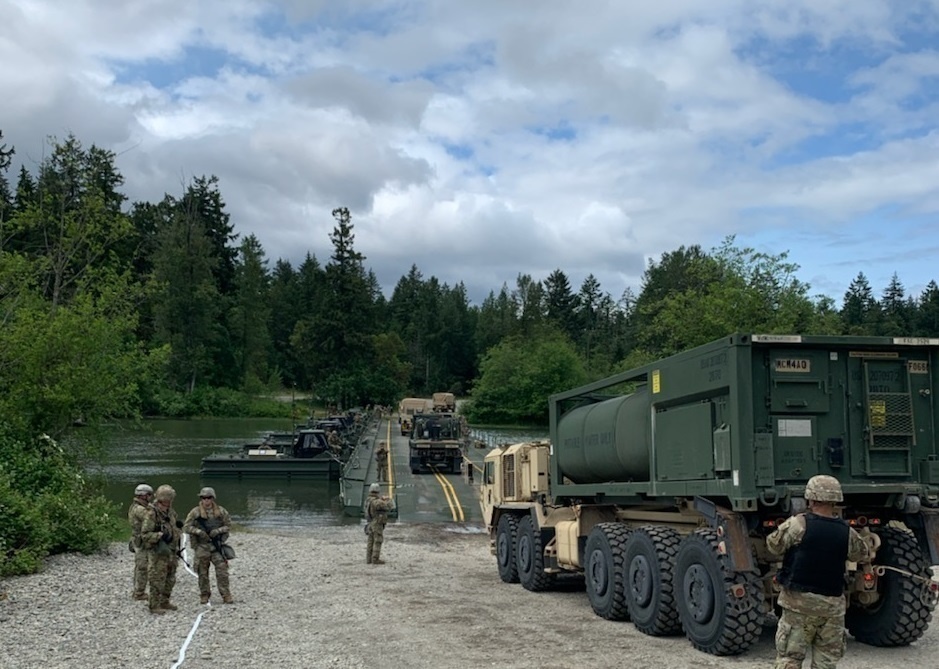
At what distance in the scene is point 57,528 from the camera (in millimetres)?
17672

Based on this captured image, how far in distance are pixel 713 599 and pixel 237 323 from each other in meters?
110

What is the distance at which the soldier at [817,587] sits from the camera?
24.1ft

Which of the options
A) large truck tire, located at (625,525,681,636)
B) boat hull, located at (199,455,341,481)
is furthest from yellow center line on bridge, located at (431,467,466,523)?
large truck tire, located at (625,525,681,636)

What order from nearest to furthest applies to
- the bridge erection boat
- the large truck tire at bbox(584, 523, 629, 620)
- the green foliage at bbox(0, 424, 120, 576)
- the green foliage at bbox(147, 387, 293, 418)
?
the large truck tire at bbox(584, 523, 629, 620)
the green foliage at bbox(0, 424, 120, 576)
the bridge erection boat
the green foliage at bbox(147, 387, 293, 418)

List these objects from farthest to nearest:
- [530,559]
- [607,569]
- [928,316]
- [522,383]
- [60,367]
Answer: [928,316] < [522,383] < [60,367] < [530,559] < [607,569]

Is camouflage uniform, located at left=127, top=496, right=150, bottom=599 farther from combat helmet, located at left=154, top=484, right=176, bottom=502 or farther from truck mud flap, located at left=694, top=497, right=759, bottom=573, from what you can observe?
truck mud flap, located at left=694, top=497, right=759, bottom=573

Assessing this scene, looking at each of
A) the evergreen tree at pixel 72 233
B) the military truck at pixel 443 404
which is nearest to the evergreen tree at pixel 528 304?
the military truck at pixel 443 404

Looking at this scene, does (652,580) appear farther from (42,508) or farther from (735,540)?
(42,508)

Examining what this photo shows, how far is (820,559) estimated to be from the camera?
24.2ft

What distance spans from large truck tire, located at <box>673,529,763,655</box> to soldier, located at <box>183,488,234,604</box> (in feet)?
20.6

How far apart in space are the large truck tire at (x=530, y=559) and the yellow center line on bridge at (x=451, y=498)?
46.0 ft

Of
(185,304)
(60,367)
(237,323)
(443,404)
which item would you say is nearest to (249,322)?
(237,323)

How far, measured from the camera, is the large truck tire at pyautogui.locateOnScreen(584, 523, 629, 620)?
12094 millimetres

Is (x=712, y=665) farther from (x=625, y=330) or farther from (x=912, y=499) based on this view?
(x=625, y=330)
